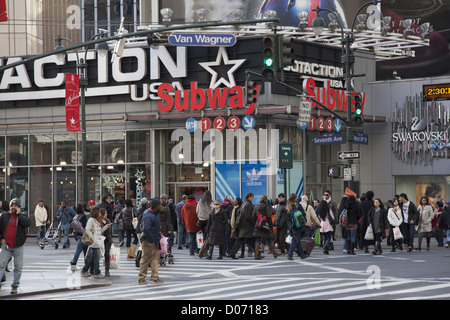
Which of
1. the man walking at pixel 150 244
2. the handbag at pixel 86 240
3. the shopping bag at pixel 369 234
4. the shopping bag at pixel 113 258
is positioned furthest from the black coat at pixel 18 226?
the shopping bag at pixel 369 234

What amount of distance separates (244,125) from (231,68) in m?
2.69

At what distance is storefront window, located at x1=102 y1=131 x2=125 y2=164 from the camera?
3438 centimetres

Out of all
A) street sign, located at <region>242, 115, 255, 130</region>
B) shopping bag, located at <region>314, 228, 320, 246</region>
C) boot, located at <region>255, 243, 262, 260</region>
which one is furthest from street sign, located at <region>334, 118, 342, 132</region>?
boot, located at <region>255, 243, 262, 260</region>

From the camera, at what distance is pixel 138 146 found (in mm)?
34125

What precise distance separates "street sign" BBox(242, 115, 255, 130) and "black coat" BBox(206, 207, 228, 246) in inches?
398

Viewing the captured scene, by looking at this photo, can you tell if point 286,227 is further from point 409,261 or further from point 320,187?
point 320,187

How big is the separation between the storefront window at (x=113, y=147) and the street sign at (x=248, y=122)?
629 cm

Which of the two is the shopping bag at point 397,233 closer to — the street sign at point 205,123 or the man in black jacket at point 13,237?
the street sign at point 205,123

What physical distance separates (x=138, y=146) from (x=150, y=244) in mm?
18691

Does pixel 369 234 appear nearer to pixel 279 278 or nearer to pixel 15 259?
pixel 279 278

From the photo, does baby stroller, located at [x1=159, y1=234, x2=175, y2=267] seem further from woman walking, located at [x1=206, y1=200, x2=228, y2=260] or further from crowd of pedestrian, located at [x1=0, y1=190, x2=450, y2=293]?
woman walking, located at [x1=206, y1=200, x2=228, y2=260]

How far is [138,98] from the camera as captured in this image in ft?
110
